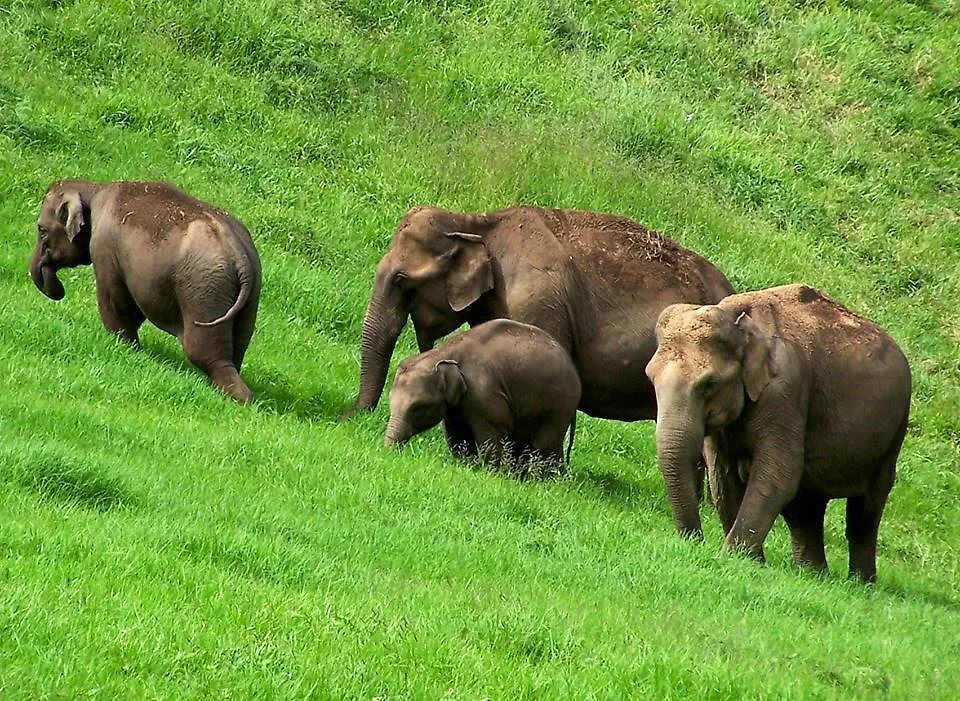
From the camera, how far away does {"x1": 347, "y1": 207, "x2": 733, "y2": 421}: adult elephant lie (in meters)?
13.8

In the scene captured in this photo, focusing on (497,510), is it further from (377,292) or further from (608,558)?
(377,292)

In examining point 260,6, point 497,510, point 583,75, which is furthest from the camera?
point 583,75

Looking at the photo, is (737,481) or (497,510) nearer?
(497,510)

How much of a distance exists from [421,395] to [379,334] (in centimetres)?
174

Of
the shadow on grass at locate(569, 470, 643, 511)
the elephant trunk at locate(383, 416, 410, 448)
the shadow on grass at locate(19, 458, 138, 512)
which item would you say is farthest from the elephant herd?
the shadow on grass at locate(19, 458, 138, 512)

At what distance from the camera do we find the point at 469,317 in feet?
46.3

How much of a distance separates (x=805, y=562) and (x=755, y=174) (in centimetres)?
1205

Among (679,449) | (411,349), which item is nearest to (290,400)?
(411,349)

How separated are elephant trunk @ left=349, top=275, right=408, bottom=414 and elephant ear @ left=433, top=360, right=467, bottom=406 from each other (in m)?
1.36

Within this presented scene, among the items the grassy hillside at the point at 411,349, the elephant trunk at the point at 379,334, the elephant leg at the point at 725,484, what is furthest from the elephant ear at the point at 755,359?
the elephant trunk at the point at 379,334

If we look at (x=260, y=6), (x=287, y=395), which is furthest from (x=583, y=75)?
(x=287, y=395)

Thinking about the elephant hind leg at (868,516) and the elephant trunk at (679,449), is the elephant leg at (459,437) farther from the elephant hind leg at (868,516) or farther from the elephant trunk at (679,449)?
the elephant hind leg at (868,516)

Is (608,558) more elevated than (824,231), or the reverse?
(608,558)

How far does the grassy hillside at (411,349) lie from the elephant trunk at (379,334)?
333mm
